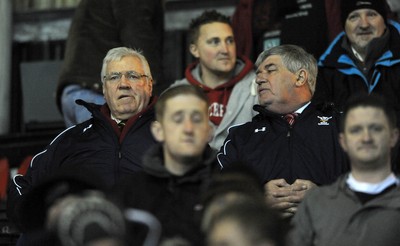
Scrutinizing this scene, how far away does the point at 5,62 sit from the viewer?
31.7 feet

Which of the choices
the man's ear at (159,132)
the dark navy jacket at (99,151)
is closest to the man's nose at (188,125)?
the man's ear at (159,132)

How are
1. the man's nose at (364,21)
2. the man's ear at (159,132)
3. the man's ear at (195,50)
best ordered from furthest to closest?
the man's ear at (195,50)
the man's nose at (364,21)
the man's ear at (159,132)

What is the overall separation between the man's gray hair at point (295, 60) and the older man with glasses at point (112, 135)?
0.75 metres

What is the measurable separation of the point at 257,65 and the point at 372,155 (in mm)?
1901

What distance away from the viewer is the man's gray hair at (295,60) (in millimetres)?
6539

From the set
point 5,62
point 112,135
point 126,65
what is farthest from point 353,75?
point 5,62

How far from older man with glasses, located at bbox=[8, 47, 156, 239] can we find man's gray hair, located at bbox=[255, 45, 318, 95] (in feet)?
2.48

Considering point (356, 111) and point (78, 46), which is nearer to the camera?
point (356, 111)

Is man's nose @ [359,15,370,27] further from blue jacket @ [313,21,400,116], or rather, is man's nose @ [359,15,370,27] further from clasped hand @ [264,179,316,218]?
clasped hand @ [264,179,316,218]

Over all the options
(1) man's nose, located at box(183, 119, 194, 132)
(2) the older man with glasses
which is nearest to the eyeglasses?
(2) the older man with glasses

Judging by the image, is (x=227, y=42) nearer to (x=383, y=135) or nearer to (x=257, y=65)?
(x=257, y=65)

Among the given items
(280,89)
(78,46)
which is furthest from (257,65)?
(78,46)

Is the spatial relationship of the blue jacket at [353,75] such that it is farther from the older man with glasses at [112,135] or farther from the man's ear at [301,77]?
the older man with glasses at [112,135]

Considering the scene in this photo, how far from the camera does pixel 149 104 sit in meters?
6.55
